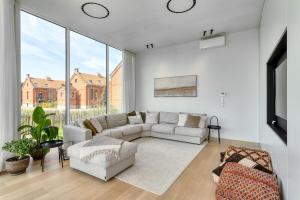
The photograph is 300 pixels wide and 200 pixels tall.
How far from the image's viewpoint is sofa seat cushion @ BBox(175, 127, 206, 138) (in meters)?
4.03

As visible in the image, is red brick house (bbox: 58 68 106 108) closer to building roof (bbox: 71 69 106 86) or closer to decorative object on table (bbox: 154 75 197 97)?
building roof (bbox: 71 69 106 86)

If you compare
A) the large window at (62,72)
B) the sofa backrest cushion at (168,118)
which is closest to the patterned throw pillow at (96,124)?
the large window at (62,72)

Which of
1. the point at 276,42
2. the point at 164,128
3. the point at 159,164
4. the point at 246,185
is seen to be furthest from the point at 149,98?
the point at 246,185

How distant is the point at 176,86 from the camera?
534cm

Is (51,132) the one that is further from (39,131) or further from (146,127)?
(146,127)

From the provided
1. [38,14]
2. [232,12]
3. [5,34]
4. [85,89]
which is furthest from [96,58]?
[232,12]

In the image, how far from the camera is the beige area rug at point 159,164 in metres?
2.26

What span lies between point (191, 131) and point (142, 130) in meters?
1.54

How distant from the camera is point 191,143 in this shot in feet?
13.7

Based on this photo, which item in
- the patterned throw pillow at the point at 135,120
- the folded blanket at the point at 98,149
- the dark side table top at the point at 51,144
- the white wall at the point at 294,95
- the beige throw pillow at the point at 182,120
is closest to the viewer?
the white wall at the point at 294,95

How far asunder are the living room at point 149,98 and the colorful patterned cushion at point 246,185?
0.4 inches

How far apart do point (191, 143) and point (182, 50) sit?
3164 millimetres

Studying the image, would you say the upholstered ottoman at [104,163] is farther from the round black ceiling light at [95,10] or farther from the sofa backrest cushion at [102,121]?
the round black ceiling light at [95,10]

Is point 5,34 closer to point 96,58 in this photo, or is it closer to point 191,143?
point 96,58
